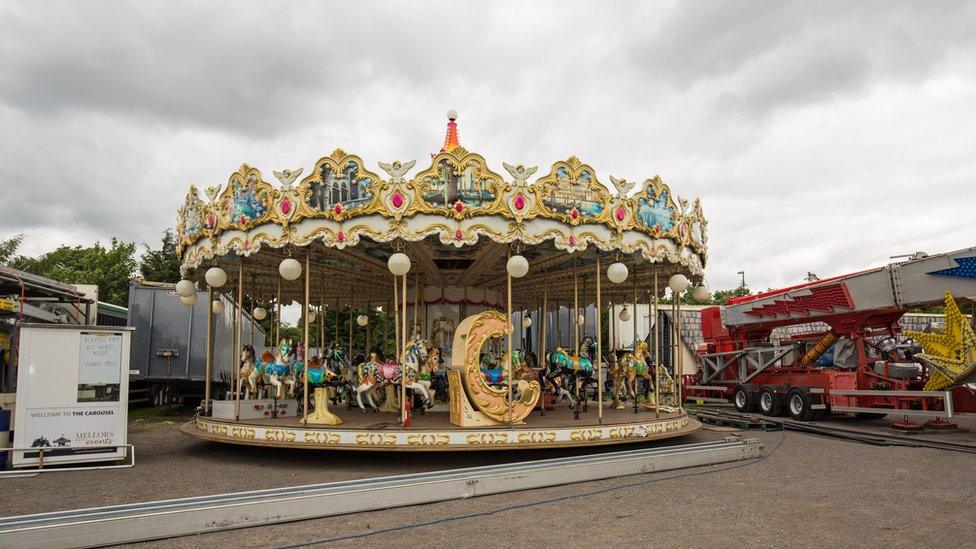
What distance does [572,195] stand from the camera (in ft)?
32.0

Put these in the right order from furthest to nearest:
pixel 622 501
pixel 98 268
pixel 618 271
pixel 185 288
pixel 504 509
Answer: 1. pixel 98 268
2. pixel 185 288
3. pixel 618 271
4. pixel 622 501
5. pixel 504 509

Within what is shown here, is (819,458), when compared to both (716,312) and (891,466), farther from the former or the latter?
(716,312)

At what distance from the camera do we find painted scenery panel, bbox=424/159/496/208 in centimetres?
930

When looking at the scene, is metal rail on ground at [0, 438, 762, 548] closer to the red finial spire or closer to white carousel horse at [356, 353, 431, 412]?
white carousel horse at [356, 353, 431, 412]

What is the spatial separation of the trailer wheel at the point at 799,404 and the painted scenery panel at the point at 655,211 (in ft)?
25.0

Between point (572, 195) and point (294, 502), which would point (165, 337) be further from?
point (294, 502)

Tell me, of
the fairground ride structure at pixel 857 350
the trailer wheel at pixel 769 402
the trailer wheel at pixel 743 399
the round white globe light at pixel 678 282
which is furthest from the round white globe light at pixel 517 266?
the trailer wheel at pixel 743 399

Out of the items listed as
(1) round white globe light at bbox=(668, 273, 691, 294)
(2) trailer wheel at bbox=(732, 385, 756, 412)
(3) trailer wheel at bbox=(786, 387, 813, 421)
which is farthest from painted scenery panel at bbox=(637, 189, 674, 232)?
(2) trailer wheel at bbox=(732, 385, 756, 412)

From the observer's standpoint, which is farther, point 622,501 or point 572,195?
point 572,195

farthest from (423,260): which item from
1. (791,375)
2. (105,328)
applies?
(791,375)

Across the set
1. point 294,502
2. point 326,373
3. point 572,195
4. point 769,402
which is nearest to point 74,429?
point 326,373

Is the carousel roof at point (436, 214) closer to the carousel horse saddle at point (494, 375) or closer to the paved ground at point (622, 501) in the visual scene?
the carousel horse saddle at point (494, 375)

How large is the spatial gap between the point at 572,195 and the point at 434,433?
163 inches

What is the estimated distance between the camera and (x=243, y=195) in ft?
33.1
